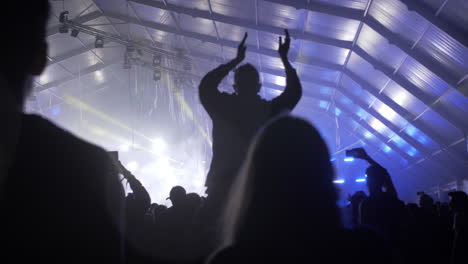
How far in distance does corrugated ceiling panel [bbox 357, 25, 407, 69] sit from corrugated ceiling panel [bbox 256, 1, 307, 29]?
6.36ft

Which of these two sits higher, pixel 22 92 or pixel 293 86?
pixel 293 86

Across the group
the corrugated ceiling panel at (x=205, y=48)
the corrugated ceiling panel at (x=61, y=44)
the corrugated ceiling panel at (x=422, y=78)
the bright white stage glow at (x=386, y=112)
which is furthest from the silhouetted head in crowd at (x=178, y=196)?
the corrugated ceiling panel at (x=61, y=44)

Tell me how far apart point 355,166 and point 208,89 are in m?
16.5

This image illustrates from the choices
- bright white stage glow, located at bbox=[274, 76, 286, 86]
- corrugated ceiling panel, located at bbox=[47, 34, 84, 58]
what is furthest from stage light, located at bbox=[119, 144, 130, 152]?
bright white stage glow, located at bbox=[274, 76, 286, 86]

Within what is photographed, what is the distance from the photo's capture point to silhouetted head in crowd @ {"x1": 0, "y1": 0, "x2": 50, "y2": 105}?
56 cm

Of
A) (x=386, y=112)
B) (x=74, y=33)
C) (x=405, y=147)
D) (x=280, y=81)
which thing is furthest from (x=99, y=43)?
(x=405, y=147)

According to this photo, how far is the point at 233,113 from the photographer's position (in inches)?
73.0

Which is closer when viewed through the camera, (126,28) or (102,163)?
(102,163)

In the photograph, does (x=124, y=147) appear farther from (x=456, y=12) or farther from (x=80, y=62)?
(x=456, y=12)

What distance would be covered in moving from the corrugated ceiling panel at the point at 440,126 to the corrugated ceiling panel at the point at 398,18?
358 centimetres

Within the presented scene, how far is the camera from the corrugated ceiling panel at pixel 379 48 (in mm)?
9797

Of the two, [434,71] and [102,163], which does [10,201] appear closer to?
[102,163]

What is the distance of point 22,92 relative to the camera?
23.2 inches

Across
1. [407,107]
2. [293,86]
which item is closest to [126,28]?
[407,107]
